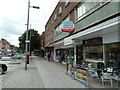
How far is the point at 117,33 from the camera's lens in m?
7.27

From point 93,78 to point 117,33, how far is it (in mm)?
3249

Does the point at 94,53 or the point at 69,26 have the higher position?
the point at 69,26

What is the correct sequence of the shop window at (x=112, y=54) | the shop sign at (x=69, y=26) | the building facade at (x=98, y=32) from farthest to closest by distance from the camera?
the shop sign at (x=69, y=26) → the shop window at (x=112, y=54) → the building facade at (x=98, y=32)

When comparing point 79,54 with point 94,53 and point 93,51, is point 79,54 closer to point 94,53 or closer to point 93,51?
point 93,51

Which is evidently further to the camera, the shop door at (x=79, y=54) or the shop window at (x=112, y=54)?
the shop door at (x=79, y=54)

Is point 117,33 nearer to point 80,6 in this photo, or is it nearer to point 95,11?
point 95,11

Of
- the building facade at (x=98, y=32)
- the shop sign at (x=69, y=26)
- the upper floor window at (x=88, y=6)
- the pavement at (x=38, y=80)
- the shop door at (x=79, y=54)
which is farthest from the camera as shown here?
the shop door at (x=79, y=54)

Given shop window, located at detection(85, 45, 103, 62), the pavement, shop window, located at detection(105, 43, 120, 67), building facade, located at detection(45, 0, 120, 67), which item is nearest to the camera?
the pavement

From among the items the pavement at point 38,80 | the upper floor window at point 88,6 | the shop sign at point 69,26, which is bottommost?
the pavement at point 38,80

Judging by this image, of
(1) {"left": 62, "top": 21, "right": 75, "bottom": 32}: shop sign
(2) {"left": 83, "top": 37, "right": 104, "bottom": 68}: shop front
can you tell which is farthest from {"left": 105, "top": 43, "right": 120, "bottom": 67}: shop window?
(1) {"left": 62, "top": 21, "right": 75, "bottom": 32}: shop sign

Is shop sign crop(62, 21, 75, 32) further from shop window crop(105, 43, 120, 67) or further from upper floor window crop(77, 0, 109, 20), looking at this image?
shop window crop(105, 43, 120, 67)

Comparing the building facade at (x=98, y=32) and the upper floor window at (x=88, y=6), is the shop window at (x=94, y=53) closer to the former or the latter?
the building facade at (x=98, y=32)

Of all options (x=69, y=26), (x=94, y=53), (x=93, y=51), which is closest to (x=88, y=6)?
(x=69, y=26)

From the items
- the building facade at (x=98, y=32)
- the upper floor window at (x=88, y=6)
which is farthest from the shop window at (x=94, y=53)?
the upper floor window at (x=88, y=6)
